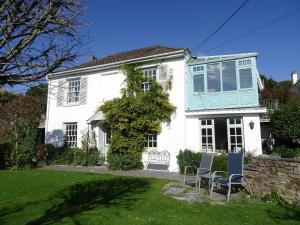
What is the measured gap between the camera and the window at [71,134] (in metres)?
20.6

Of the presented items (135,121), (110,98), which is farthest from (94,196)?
(110,98)

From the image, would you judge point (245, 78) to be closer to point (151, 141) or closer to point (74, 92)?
point (151, 141)

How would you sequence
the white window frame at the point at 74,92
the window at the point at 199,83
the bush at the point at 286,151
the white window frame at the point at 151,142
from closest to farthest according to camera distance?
the bush at the point at 286,151 < the window at the point at 199,83 < the white window frame at the point at 151,142 < the white window frame at the point at 74,92

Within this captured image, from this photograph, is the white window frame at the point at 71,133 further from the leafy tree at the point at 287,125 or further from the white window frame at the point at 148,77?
the leafy tree at the point at 287,125

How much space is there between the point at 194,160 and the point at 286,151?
6561 millimetres

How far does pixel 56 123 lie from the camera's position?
21.6m

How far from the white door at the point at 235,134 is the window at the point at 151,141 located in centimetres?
464

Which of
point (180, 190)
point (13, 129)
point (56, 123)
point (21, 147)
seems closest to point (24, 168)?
point (21, 147)

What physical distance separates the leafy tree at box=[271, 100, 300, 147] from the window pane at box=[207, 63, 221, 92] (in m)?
5.53

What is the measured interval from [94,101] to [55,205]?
500 inches

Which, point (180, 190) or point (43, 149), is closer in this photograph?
point (180, 190)

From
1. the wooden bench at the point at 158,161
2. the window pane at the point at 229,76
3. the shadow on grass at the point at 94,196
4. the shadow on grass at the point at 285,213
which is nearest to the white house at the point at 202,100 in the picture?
the window pane at the point at 229,76

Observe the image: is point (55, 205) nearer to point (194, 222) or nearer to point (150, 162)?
point (194, 222)

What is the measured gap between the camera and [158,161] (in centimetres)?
1659
